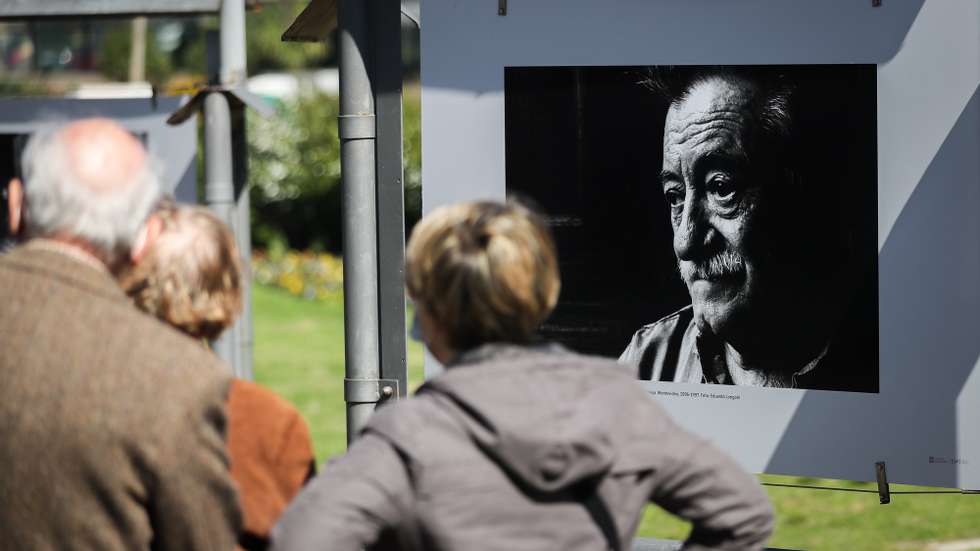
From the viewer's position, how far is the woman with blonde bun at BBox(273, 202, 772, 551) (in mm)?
1768

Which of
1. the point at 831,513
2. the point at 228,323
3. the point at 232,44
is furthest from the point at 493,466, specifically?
the point at 831,513

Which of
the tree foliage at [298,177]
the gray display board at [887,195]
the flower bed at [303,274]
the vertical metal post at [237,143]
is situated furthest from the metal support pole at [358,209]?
the tree foliage at [298,177]

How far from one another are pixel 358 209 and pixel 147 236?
1364mm

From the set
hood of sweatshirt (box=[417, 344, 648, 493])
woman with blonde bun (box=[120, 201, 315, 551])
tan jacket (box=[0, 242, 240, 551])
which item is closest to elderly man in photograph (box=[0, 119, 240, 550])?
tan jacket (box=[0, 242, 240, 551])

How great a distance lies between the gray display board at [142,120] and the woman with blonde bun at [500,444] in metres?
3.09

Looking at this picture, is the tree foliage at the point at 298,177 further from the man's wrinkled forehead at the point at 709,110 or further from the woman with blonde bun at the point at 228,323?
the woman with blonde bun at the point at 228,323

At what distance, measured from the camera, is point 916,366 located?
9.40 feet

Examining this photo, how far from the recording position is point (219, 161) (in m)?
4.36

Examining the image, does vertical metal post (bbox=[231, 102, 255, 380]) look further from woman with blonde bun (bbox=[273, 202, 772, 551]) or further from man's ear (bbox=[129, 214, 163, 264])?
woman with blonde bun (bbox=[273, 202, 772, 551])

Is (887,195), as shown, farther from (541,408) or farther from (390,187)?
(541,408)

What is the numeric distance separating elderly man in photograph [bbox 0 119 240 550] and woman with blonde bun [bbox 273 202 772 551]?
0.55 feet

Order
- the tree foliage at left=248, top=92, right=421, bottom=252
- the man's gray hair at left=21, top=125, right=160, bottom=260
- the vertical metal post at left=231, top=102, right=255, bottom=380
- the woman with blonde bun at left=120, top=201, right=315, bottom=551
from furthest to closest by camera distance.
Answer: the tree foliage at left=248, top=92, right=421, bottom=252, the vertical metal post at left=231, top=102, right=255, bottom=380, the woman with blonde bun at left=120, top=201, right=315, bottom=551, the man's gray hair at left=21, top=125, right=160, bottom=260

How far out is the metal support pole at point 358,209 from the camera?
331 cm

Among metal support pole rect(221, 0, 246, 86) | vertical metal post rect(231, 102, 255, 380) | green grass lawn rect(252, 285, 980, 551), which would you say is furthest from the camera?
green grass lawn rect(252, 285, 980, 551)
